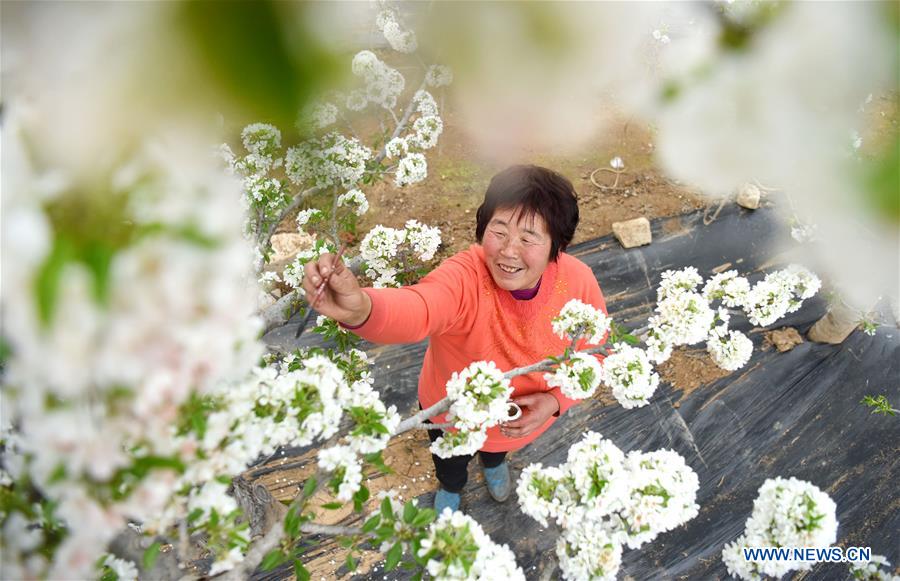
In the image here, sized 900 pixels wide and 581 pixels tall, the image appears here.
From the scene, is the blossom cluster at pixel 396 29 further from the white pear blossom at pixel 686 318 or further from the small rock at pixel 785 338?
the small rock at pixel 785 338

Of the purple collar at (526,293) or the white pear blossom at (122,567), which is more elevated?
the purple collar at (526,293)

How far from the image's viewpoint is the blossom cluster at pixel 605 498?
5.51 ft

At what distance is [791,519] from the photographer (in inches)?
64.3

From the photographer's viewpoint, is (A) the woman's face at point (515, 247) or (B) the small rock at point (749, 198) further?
(B) the small rock at point (749, 198)

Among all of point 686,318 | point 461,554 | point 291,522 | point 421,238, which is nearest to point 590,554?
point 461,554

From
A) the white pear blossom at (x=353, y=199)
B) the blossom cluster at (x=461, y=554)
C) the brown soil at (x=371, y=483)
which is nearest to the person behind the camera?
the blossom cluster at (x=461, y=554)

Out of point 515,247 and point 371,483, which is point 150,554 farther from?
point 371,483

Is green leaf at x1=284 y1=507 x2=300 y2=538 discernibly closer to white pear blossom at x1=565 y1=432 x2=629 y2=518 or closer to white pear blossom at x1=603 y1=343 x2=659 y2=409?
white pear blossom at x1=565 y1=432 x2=629 y2=518

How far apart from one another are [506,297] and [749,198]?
173 inches

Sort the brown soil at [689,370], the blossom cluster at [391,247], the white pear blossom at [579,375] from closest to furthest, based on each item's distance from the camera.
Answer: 1. the white pear blossom at [579,375]
2. the blossom cluster at [391,247]
3. the brown soil at [689,370]

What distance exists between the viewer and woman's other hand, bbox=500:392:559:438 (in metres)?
2.62

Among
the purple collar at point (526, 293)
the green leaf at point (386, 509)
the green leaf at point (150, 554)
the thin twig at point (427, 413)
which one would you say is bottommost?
the green leaf at point (386, 509)

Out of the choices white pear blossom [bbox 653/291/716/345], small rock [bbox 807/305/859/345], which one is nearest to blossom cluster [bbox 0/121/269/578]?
white pear blossom [bbox 653/291/716/345]

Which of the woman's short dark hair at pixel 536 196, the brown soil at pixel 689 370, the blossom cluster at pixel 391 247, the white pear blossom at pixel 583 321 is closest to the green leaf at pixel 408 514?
the white pear blossom at pixel 583 321
